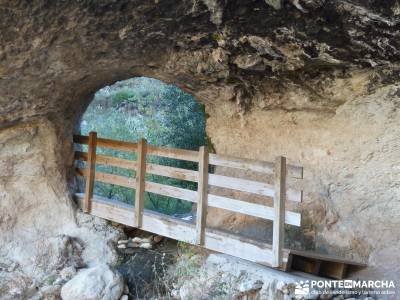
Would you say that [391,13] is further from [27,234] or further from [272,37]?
[27,234]

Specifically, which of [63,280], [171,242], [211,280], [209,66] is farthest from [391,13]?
[63,280]

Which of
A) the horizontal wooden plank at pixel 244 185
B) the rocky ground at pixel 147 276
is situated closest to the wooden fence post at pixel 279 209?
the horizontal wooden plank at pixel 244 185

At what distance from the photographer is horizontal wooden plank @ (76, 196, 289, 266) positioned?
14.5 feet

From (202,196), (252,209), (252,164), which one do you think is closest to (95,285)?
→ (202,196)

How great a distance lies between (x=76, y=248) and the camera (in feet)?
18.6

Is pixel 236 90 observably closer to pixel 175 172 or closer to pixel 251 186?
pixel 175 172

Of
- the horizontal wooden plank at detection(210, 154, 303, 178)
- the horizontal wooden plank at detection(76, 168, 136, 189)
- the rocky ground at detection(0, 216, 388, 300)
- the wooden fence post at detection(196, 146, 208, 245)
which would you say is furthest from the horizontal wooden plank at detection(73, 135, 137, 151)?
the horizontal wooden plank at detection(210, 154, 303, 178)

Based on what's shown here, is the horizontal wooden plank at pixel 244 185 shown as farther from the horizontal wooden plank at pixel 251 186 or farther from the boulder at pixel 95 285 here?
the boulder at pixel 95 285

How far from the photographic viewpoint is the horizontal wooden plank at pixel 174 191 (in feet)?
16.2

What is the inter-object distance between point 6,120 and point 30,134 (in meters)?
0.45

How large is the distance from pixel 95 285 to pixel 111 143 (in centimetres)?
223

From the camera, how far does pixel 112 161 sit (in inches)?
239

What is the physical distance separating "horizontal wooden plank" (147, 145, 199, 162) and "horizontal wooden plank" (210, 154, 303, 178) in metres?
0.29

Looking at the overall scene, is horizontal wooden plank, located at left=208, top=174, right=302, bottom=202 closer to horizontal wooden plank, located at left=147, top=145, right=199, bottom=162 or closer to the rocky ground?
horizontal wooden plank, located at left=147, top=145, right=199, bottom=162
